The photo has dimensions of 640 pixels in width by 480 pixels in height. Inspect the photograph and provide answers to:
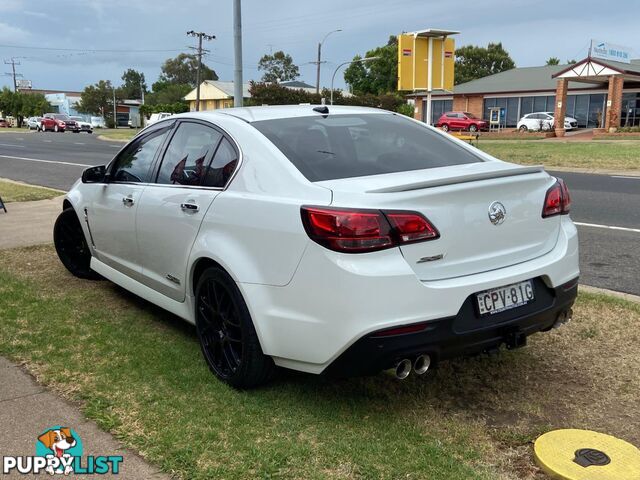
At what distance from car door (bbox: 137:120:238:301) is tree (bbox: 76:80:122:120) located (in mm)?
99134

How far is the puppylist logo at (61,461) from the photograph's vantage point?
2967 millimetres

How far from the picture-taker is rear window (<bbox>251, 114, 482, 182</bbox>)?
355cm

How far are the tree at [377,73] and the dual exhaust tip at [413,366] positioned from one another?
83652 millimetres

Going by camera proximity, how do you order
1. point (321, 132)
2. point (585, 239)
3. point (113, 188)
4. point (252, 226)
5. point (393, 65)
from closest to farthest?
point (252, 226) → point (321, 132) → point (113, 188) → point (585, 239) → point (393, 65)

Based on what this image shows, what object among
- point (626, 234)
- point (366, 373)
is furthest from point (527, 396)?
point (626, 234)

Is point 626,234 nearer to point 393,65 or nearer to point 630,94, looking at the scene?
point 630,94

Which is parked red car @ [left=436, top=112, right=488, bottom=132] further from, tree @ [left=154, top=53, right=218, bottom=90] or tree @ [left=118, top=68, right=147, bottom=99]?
tree @ [left=118, top=68, right=147, bottom=99]

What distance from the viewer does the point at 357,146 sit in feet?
12.7

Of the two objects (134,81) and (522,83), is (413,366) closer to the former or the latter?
(522,83)

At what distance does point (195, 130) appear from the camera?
4.33m

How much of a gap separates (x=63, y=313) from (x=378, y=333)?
10.3 feet

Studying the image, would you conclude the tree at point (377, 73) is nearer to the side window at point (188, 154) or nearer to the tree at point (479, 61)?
the tree at point (479, 61)

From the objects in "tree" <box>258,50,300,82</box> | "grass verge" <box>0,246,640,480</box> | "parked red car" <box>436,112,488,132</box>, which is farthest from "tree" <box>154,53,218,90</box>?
"grass verge" <box>0,246,640,480</box>

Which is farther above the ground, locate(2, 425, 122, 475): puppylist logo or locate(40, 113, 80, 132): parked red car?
locate(40, 113, 80, 132): parked red car
